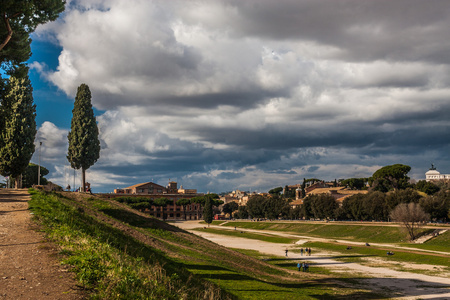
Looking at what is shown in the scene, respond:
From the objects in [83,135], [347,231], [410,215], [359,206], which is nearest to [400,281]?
[410,215]

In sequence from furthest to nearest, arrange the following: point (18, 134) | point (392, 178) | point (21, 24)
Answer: point (392, 178)
point (18, 134)
point (21, 24)

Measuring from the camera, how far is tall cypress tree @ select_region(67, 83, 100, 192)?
6078 centimetres

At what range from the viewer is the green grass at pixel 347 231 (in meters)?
89.7

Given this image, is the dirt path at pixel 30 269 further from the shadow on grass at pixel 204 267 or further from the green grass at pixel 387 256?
the green grass at pixel 387 256

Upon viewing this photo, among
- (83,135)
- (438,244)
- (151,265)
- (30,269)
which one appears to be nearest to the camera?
(30,269)

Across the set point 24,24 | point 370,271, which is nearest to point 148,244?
point 24,24

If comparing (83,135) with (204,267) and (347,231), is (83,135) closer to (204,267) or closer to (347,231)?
(204,267)

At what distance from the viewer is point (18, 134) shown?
172ft

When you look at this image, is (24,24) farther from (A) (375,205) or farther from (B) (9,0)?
(A) (375,205)

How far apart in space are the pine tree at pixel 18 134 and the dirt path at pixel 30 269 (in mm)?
37248

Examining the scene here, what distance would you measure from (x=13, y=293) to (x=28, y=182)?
376ft

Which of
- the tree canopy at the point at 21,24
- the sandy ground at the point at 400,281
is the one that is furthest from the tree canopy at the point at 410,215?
the tree canopy at the point at 21,24

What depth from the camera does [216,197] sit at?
193 metres

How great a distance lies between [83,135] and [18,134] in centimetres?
1037
